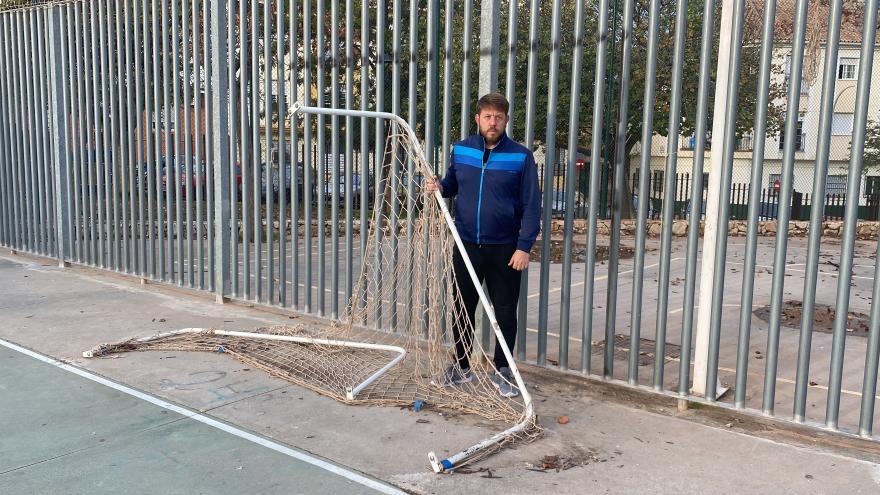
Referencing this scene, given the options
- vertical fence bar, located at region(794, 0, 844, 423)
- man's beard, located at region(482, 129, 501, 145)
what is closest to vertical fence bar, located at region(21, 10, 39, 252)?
man's beard, located at region(482, 129, 501, 145)

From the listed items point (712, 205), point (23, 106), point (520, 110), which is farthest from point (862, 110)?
point (520, 110)

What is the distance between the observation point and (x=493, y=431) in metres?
4.56

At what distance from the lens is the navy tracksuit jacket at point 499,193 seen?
507 cm

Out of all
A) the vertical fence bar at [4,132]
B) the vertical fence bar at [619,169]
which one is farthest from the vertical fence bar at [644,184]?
the vertical fence bar at [4,132]

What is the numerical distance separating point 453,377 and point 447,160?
1707 millimetres

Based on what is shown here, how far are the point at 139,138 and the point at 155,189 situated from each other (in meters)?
0.65

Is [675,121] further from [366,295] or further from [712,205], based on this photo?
[366,295]

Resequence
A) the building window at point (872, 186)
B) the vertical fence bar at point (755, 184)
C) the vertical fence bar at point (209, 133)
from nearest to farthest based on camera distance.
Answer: the vertical fence bar at point (755, 184)
the vertical fence bar at point (209, 133)
the building window at point (872, 186)

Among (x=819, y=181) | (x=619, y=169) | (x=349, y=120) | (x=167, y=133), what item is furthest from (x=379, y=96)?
(x=819, y=181)

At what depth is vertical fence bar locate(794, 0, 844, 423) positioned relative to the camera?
14.1 ft

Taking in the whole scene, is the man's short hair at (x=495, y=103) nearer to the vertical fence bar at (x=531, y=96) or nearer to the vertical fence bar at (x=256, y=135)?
the vertical fence bar at (x=531, y=96)

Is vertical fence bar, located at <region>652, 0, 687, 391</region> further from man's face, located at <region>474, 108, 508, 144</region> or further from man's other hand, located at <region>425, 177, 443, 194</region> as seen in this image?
man's other hand, located at <region>425, 177, 443, 194</region>

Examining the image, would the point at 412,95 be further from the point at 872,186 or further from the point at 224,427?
the point at 872,186

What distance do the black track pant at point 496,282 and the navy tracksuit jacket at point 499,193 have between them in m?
0.07
